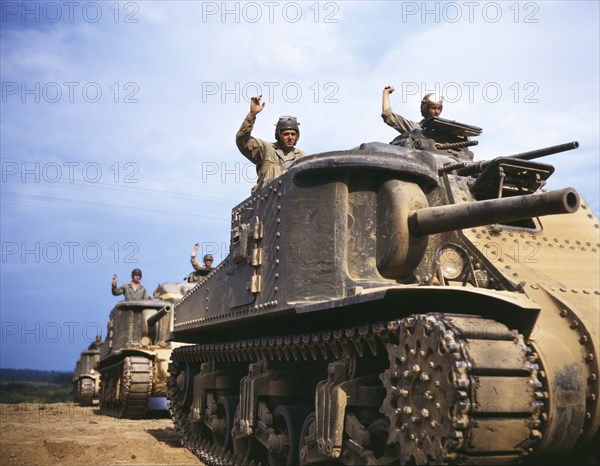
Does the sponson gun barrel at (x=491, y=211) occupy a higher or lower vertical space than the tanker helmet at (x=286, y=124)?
lower

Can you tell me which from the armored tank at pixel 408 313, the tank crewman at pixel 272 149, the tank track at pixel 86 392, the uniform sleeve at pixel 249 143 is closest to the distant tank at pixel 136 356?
the tank track at pixel 86 392

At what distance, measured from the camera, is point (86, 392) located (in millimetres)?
21297

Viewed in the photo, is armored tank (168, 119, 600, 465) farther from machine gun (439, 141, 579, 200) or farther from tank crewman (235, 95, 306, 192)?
tank crewman (235, 95, 306, 192)

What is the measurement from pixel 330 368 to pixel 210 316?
3.41m

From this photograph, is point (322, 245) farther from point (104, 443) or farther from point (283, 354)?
point (104, 443)

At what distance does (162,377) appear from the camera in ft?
50.3

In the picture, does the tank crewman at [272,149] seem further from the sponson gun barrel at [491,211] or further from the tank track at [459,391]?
the tank track at [459,391]

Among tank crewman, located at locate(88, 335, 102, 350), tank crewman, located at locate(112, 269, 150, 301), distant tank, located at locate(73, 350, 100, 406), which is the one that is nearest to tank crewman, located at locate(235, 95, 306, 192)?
tank crewman, located at locate(112, 269, 150, 301)

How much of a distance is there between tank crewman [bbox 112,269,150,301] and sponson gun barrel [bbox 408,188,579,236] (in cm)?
1282

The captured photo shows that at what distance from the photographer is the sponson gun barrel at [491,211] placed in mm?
5092

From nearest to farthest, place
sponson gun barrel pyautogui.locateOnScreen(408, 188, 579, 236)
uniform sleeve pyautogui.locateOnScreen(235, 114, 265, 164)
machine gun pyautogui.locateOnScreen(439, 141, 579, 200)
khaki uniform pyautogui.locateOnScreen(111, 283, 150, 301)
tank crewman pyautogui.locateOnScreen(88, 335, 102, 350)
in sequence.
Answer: sponson gun barrel pyautogui.locateOnScreen(408, 188, 579, 236) < machine gun pyautogui.locateOnScreen(439, 141, 579, 200) < uniform sleeve pyautogui.locateOnScreen(235, 114, 265, 164) < khaki uniform pyautogui.locateOnScreen(111, 283, 150, 301) < tank crewman pyautogui.locateOnScreen(88, 335, 102, 350)

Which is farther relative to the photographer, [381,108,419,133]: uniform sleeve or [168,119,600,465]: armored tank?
[381,108,419,133]: uniform sleeve

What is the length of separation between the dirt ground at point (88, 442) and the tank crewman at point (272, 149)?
376cm

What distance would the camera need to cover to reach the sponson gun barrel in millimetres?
5092
